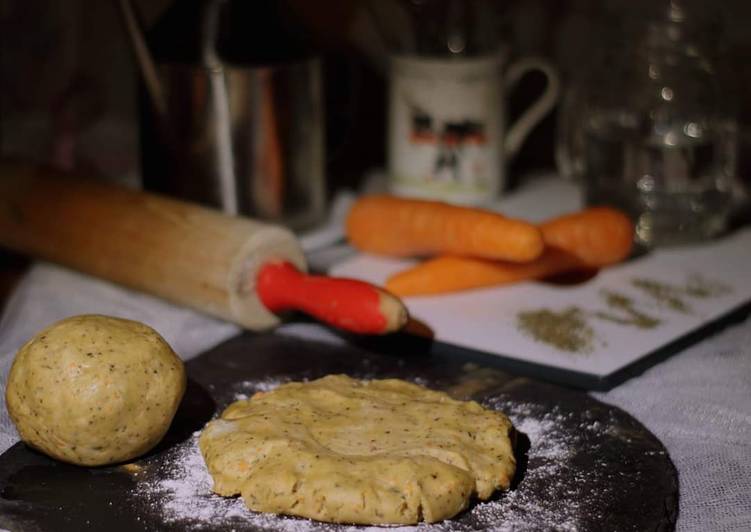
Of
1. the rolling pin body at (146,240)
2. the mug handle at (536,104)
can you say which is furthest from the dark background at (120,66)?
the rolling pin body at (146,240)

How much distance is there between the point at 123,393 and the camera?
1288mm

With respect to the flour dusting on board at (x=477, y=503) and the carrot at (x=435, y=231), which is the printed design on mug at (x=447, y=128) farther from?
the flour dusting on board at (x=477, y=503)

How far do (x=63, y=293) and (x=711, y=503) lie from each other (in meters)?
1.07

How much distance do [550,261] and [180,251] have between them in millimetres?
591

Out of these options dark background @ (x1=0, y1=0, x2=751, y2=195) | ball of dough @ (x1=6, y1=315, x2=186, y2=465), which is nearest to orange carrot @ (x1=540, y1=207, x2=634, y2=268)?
dark background @ (x1=0, y1=0, x2=751, y2=195)

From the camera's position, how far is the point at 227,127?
1.96 meters

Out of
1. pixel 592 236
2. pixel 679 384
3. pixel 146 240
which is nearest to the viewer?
pixel 679 384

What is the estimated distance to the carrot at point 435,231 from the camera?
1775 millimetres

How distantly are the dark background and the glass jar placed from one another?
0.30 metres

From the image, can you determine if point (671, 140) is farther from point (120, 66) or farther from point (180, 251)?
point (120, 66)

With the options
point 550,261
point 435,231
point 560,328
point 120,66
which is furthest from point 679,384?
point 120,66

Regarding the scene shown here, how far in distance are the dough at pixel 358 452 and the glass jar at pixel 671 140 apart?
0.79 meters

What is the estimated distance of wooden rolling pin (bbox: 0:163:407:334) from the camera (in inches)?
62.9

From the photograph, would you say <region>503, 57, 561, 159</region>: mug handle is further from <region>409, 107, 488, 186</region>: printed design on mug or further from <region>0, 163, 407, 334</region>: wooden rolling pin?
<region>0, 163, 407, 334</region>: wooden rolling pin
